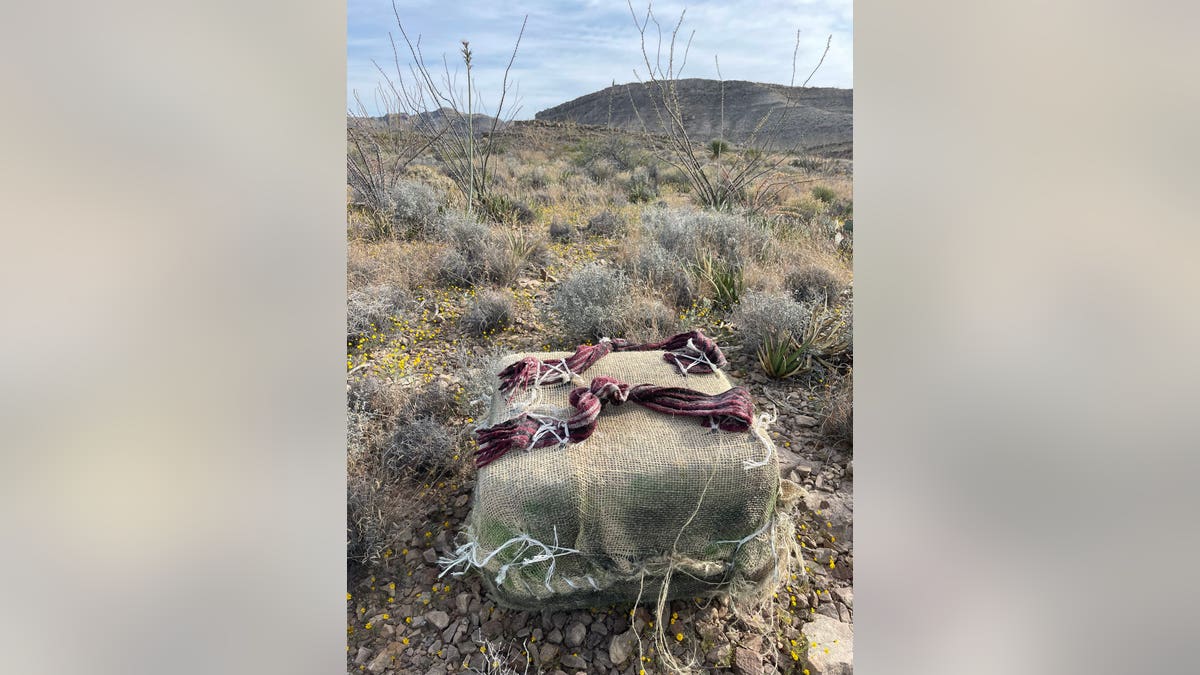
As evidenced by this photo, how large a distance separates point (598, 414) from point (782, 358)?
1523 millimetres

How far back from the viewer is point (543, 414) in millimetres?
1581

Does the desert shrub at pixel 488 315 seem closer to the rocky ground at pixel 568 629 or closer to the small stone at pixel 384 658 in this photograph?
the rocky ground at pixel 568 629

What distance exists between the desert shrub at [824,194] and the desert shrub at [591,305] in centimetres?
688

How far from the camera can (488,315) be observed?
3.25 m

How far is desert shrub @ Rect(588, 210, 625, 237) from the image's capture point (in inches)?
219

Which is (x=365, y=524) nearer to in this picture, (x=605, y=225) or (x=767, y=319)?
(x=767, y=319)

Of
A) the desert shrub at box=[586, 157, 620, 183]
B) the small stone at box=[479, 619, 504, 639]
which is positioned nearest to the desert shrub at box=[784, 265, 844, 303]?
the small stone at box=[479, 619, 504, 639]

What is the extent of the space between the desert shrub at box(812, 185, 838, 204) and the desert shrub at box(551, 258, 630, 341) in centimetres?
688
